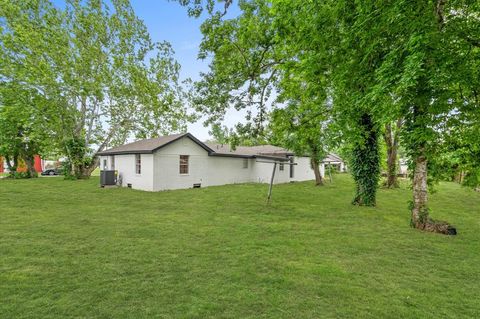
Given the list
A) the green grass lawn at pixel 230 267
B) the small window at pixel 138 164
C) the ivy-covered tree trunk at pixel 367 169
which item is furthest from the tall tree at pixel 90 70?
the ivy-covered tree trunk at pixel 367 169

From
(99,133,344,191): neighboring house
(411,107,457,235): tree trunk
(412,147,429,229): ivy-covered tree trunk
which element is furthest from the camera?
(99,133,344,191): neighboring house

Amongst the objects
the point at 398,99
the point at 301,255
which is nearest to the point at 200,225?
the point at 301,255

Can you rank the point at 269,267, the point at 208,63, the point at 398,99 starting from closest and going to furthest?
the point at 269,267 → the point at 398,99 → the point at 208,63

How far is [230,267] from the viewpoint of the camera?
4.73 meters

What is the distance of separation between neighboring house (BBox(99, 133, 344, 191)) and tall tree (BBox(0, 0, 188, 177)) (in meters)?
3.37

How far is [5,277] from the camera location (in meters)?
4.14

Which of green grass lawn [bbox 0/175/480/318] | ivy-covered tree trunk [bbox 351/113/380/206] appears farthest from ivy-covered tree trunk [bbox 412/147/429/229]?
ivy-covered tree trunk [bbox 351/113/380/206]

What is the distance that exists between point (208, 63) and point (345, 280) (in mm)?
9172

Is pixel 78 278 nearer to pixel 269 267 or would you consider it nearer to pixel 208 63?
pixel 269 267

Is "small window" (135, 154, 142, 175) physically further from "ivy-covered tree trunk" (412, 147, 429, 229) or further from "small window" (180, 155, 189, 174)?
"ivy-covered tree trunk" (412, 147, 429, 229)

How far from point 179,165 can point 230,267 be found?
13416 millimetres

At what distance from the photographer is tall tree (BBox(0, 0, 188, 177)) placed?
18.5 metres

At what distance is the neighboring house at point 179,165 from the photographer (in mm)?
16328

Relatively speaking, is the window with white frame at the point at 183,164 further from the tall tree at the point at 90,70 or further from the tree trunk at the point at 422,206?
the tree trunk at the point at 422,206
